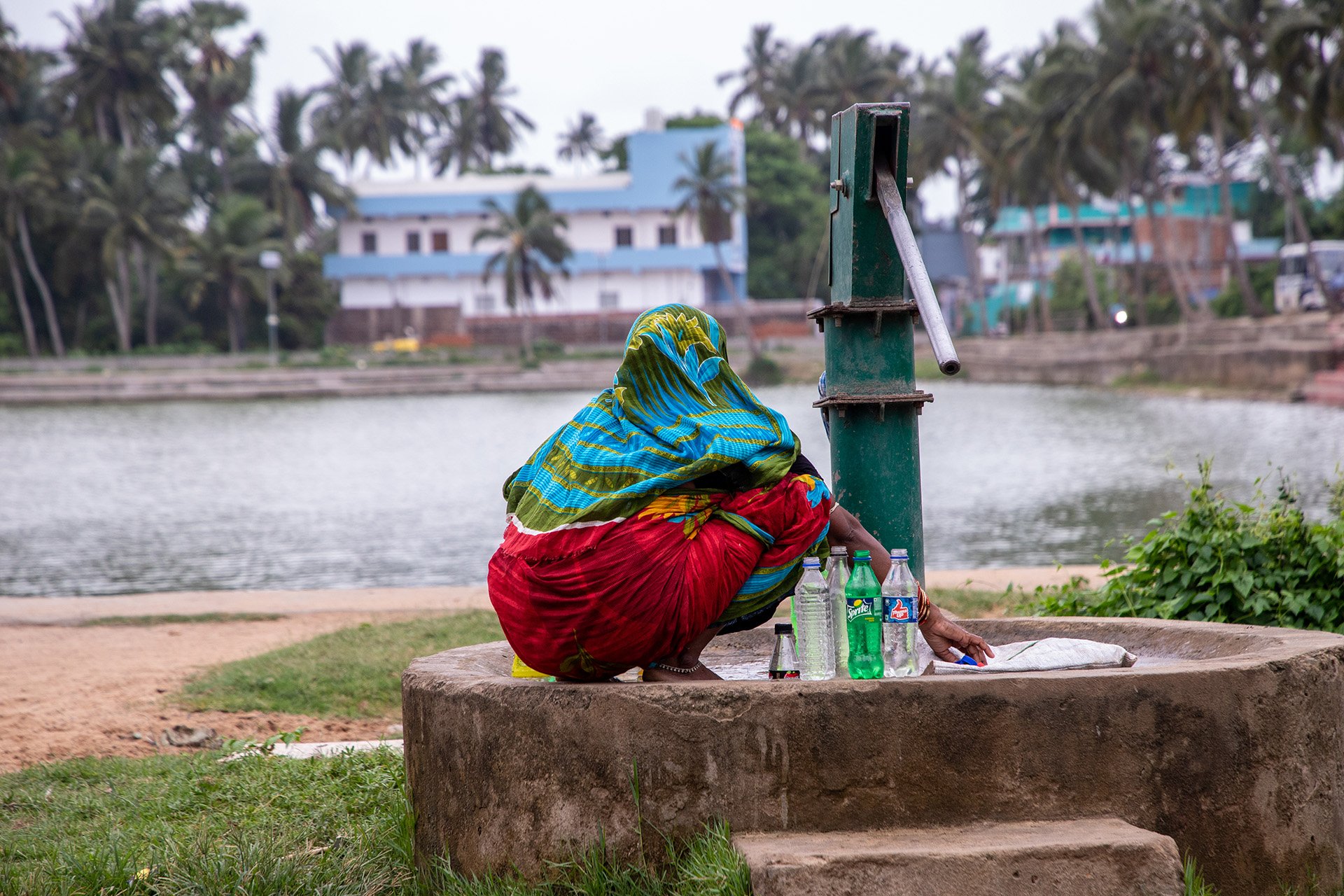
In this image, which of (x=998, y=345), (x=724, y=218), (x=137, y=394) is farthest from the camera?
(x=724, y=218)

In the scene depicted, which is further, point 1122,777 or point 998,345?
point 998,345

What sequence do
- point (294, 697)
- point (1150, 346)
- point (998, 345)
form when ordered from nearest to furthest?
point (294, 697)
point (1150, 346)
point (998, 345)

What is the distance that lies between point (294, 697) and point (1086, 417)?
2459 cm

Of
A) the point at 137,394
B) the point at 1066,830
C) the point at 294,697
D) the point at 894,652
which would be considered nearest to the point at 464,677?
the point at 894,652

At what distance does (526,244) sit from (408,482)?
3256 centimetres

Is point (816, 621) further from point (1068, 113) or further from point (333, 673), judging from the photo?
point (1068, 113)

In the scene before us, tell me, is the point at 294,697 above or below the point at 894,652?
below

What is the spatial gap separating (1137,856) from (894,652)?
2.42 ft

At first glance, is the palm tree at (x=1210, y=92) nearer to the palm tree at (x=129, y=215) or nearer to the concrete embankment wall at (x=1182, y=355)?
the concrete embankment wall at (x=1182, y=355)

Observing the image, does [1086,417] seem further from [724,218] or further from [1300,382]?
[724,218]

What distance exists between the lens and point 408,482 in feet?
63.4

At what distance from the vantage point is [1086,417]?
90.7 feet

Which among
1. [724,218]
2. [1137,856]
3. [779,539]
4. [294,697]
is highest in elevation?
[724,218]

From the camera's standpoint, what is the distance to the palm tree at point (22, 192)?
45156 millimetres
